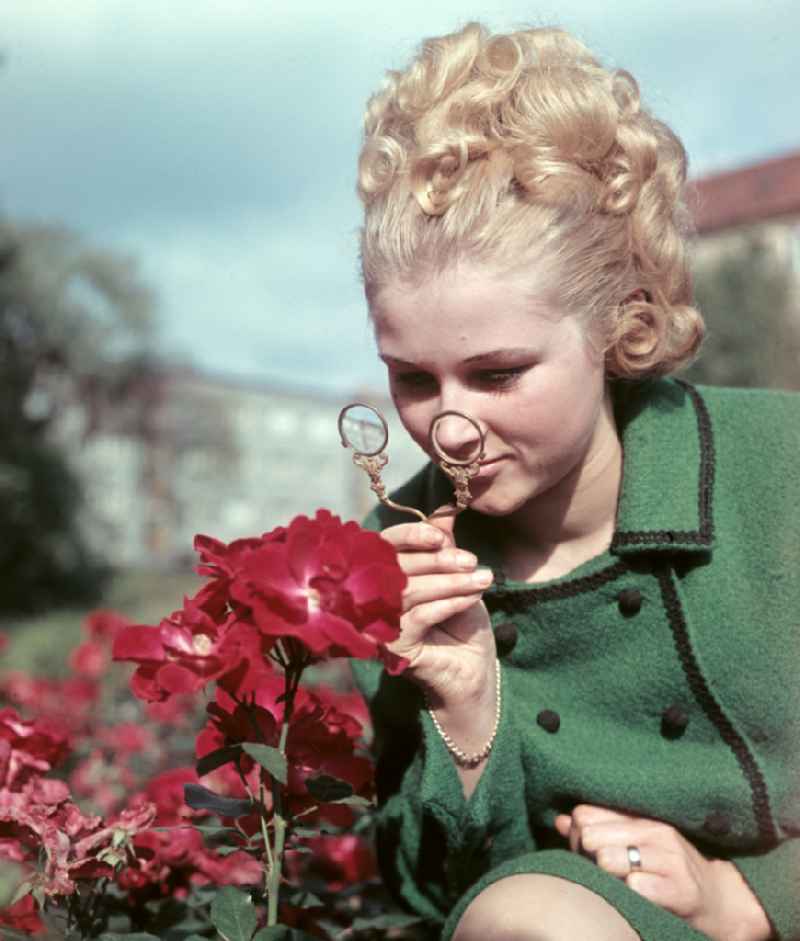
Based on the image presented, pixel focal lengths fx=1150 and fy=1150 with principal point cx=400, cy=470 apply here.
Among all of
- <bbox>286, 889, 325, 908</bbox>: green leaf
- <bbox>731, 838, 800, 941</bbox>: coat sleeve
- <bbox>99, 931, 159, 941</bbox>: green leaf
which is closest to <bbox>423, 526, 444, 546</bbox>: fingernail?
<bbox>286, 889, 325, 908</bbox>: green leaf

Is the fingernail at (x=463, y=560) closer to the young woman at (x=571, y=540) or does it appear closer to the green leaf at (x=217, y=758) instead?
the young woman at (x=571, y=540)

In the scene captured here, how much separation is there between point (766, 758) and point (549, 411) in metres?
0.66

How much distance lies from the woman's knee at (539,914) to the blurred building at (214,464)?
45.6ft

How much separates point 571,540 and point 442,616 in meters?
0.53

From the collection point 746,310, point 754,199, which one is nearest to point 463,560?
point 746,310

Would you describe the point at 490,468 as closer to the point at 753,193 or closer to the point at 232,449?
the point at 753,193

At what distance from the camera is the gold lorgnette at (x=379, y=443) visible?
151 cm

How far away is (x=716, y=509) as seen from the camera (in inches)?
70.0

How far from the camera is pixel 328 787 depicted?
46.3 inches

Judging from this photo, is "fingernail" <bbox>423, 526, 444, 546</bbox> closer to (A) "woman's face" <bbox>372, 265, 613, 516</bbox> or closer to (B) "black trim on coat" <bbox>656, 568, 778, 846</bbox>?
(A) "woman's face" <bbox>372, 265, 613, 516</bbox>

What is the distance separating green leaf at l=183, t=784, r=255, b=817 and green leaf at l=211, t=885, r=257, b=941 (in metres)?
0.08

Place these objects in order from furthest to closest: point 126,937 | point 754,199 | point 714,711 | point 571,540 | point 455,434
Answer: point 754,199 < point 571,540 < point 714,711 < point 455,434 < point 126,937

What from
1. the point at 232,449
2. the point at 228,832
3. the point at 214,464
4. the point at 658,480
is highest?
the point at 658,480

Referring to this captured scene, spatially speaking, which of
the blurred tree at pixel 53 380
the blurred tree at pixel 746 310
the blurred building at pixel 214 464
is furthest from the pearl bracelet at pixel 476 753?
the blurred building at pixel 214 464
